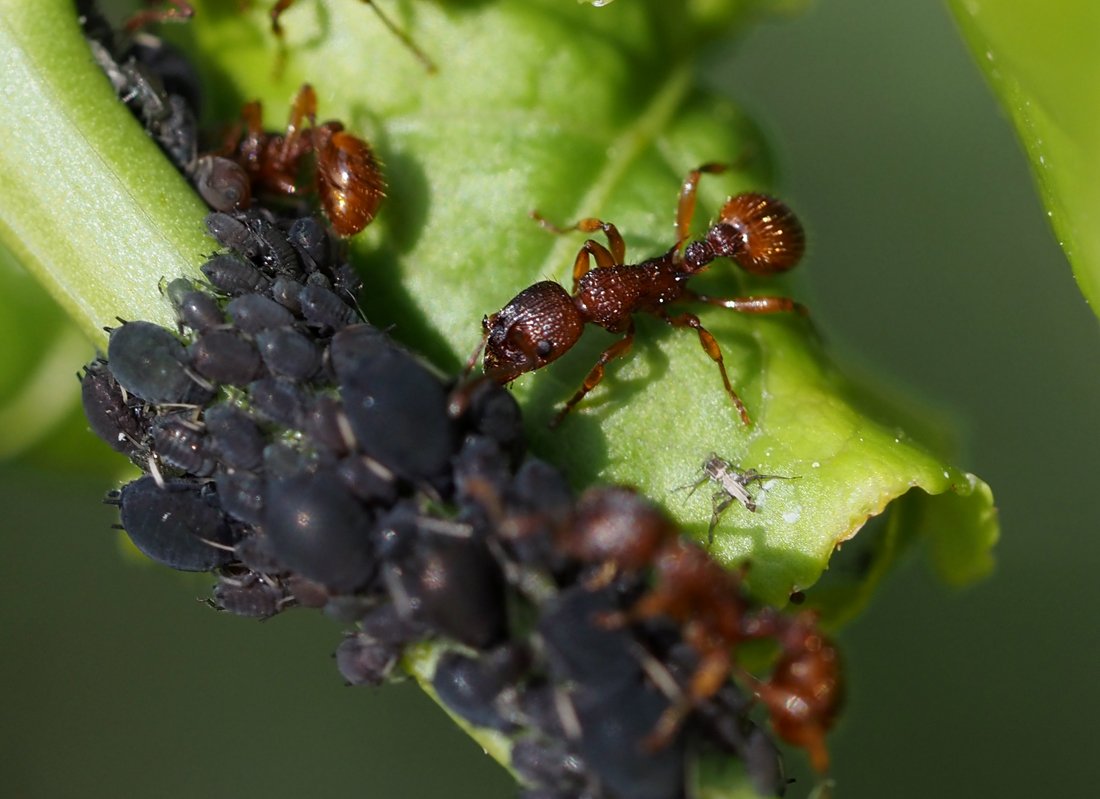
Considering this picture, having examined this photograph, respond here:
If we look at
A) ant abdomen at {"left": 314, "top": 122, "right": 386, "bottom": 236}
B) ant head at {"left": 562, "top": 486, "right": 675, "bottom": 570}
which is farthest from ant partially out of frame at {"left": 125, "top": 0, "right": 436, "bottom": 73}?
ant head at {"left": 562, "top": 486, "right": 675, "bottom": 570}

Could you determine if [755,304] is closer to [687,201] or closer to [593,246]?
[687,201]

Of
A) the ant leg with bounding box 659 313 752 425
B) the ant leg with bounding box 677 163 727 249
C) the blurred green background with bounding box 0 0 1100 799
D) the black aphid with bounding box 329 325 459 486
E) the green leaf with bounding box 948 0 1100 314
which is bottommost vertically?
the blurred green background with bounding box 0 0 1100 799

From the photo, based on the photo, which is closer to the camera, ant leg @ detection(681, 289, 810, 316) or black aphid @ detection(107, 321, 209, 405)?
black aphid @ detection(107, 321, 209, 405)

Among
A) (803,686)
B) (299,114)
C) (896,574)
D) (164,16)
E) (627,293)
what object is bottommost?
(896,574)

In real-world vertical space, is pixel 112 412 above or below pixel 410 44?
below

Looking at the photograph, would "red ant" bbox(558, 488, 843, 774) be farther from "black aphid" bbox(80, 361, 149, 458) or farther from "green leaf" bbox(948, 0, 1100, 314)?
"black aphid" bbox(80, 361, 149, 458)

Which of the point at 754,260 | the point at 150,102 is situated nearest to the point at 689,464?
the point at 754,260

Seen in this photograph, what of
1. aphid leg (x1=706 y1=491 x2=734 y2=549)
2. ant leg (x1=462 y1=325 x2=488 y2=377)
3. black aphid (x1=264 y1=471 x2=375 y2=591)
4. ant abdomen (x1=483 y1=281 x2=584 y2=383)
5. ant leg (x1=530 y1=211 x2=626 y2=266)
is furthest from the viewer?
ant leg (x1=530 y1=211 x2=626 y2=266)

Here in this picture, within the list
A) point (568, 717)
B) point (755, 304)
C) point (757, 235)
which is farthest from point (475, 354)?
point (757, 235)
